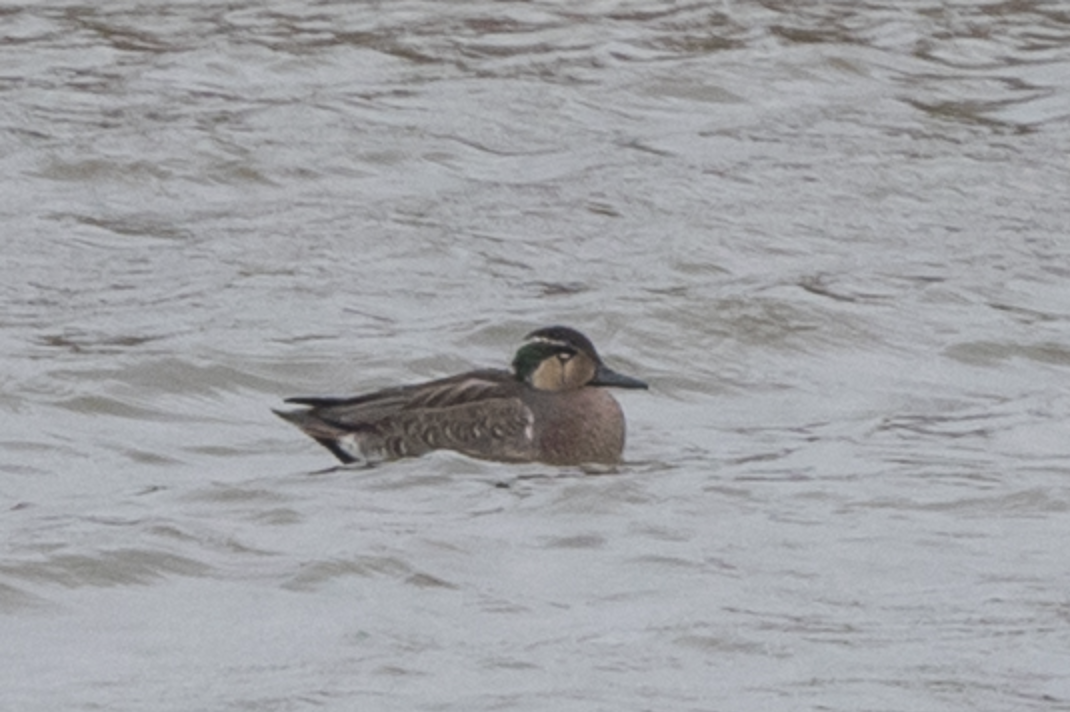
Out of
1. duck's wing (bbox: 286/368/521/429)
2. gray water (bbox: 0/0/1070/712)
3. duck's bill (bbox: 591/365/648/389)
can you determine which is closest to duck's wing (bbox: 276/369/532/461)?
duck's wing (bbox: 286/368/521/429)

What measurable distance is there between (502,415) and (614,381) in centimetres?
40

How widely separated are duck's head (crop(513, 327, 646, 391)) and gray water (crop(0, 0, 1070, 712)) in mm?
338

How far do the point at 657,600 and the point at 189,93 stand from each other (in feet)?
26.8

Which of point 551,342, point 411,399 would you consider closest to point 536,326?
point 551,342

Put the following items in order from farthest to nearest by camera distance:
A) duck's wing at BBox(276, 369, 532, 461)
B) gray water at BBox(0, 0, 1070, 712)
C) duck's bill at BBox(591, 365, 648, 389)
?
duck's bill at BBox(591, 365, 648, 389) < duck's wing at BBox(276, 369, 532, 461) < gray water at BBox(0, 0, 1070, 712)

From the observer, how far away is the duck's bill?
11.9 m

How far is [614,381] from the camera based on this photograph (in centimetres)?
1190

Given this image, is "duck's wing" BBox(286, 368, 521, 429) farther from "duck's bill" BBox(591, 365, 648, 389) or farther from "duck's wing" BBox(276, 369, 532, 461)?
"duck's bill" BBox(591, 365, 648, 389)

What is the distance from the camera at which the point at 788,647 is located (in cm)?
888

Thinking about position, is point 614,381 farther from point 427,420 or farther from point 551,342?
point 427,420

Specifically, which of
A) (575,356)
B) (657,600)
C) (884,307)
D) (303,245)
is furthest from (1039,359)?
(657,600)

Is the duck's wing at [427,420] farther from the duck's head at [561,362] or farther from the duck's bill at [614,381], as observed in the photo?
the duck's bill at [614,381]

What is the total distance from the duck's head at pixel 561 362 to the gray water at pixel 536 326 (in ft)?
1.11

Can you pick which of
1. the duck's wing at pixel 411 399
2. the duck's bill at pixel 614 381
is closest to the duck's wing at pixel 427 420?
the duck's wing at pixel 411 399
